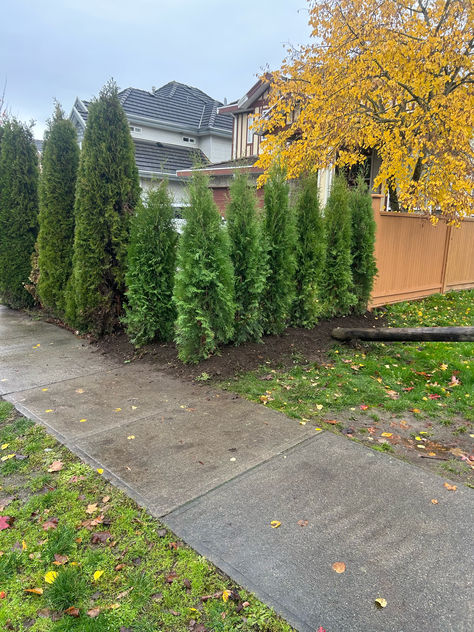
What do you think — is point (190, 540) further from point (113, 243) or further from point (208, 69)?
point (208, 69)

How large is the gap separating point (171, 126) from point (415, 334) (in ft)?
60.2

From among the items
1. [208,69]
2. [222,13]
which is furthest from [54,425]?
[208,69]

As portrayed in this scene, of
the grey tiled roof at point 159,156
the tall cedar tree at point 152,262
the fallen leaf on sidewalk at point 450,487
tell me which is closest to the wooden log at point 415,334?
the fallen leaf on sidewalk at point 450,487

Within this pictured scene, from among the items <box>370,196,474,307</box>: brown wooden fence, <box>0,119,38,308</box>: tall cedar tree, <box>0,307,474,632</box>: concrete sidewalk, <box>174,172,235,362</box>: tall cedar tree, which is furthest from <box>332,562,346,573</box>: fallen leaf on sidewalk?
<box>0,119,38,308</box>: tall cedar tree

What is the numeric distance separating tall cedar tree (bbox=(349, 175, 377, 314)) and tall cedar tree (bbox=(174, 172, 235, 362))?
296 cm

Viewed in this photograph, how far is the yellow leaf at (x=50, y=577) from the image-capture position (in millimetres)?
1979

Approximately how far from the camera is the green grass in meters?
4.05

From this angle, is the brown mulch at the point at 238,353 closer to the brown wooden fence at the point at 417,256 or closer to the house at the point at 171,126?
the brown wooden fence at the point at 417,256

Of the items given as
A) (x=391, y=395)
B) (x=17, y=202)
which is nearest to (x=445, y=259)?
(x=391, y=395)

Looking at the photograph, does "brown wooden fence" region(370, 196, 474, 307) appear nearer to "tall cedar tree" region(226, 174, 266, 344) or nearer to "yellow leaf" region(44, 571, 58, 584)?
"tall cedar tree" region(226, 174, 266, 344)

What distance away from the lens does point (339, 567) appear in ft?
6.75

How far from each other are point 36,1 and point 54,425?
11246mm

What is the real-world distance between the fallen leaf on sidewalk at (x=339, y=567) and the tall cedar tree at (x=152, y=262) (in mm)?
3926

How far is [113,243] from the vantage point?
5879mm
